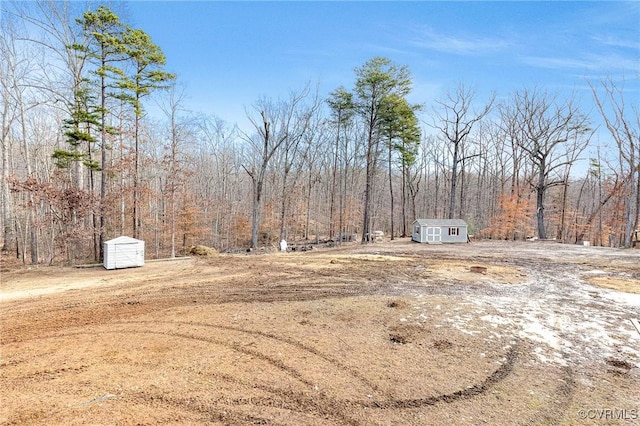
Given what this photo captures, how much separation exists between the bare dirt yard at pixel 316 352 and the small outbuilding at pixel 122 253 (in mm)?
1275

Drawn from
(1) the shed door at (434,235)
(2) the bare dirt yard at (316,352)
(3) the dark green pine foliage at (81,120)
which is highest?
(3) the dark green pine foliage at (81,120)

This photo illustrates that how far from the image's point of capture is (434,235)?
1638 cm

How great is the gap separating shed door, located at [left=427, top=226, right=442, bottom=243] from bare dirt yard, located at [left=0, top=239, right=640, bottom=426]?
874 cm

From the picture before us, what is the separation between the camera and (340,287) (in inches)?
275

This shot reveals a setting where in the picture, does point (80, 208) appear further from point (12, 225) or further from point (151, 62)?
point (12, 225)

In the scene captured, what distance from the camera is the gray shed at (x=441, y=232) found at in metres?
16.3

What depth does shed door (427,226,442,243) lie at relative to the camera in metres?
16.3

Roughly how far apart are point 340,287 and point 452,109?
58.8ft

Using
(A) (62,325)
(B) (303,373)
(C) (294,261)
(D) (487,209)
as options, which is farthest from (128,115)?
(D) (487,209)

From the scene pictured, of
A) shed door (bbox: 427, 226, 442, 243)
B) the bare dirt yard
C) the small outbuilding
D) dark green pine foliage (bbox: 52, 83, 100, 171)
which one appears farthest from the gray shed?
dark green pine foliage (bbox: 52, 83, 100, 171)

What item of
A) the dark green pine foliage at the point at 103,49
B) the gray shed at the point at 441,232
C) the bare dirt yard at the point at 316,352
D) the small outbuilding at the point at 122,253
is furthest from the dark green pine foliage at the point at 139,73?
the gray shed at the point at 441,232

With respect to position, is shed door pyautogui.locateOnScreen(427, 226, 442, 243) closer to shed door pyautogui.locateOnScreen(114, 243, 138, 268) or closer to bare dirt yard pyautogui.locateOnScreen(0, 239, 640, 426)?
bare dirt yard pyautogui.locateOnScreen(0, 239, 640, 426)

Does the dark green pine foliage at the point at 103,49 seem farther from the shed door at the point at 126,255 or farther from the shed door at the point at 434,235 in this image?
the shed door at the point at 434,235

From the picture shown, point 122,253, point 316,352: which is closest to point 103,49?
point 122,253
